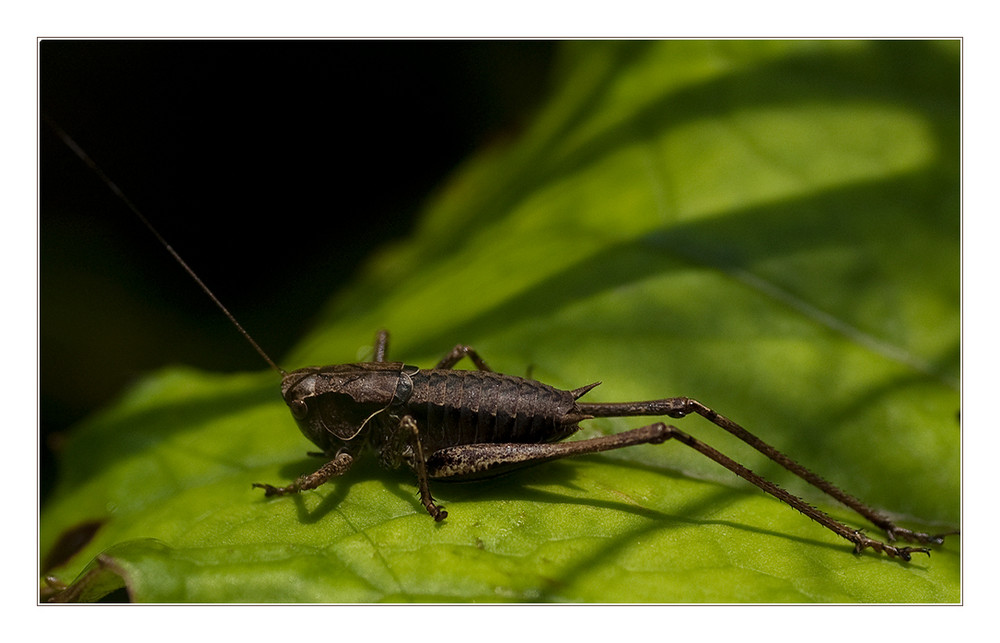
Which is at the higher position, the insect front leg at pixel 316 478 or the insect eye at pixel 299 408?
the insect eye at pixel 299 408

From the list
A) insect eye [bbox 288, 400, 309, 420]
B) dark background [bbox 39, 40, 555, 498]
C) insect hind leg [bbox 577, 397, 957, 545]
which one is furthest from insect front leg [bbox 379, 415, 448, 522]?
dark background [bbox 39, 40, 555, 498]

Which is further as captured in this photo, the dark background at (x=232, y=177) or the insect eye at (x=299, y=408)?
the dark background at (x=232, y=177)

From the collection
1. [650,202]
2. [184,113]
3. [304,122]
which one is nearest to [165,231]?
[184,113]

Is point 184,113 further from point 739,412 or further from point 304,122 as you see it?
point 739,412

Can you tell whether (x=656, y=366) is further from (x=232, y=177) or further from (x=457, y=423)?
(x=232, y=177)

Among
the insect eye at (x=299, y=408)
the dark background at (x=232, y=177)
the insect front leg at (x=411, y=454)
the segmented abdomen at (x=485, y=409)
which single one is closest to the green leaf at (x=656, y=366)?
the insect front leg at (x=411, y=454)

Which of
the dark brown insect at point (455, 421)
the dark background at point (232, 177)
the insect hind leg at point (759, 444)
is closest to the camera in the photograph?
the insect hind leg at point (759, 444)

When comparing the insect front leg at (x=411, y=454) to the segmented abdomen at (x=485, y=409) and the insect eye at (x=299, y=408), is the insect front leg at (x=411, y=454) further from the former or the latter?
the insect eye at (x=299, y=408)
